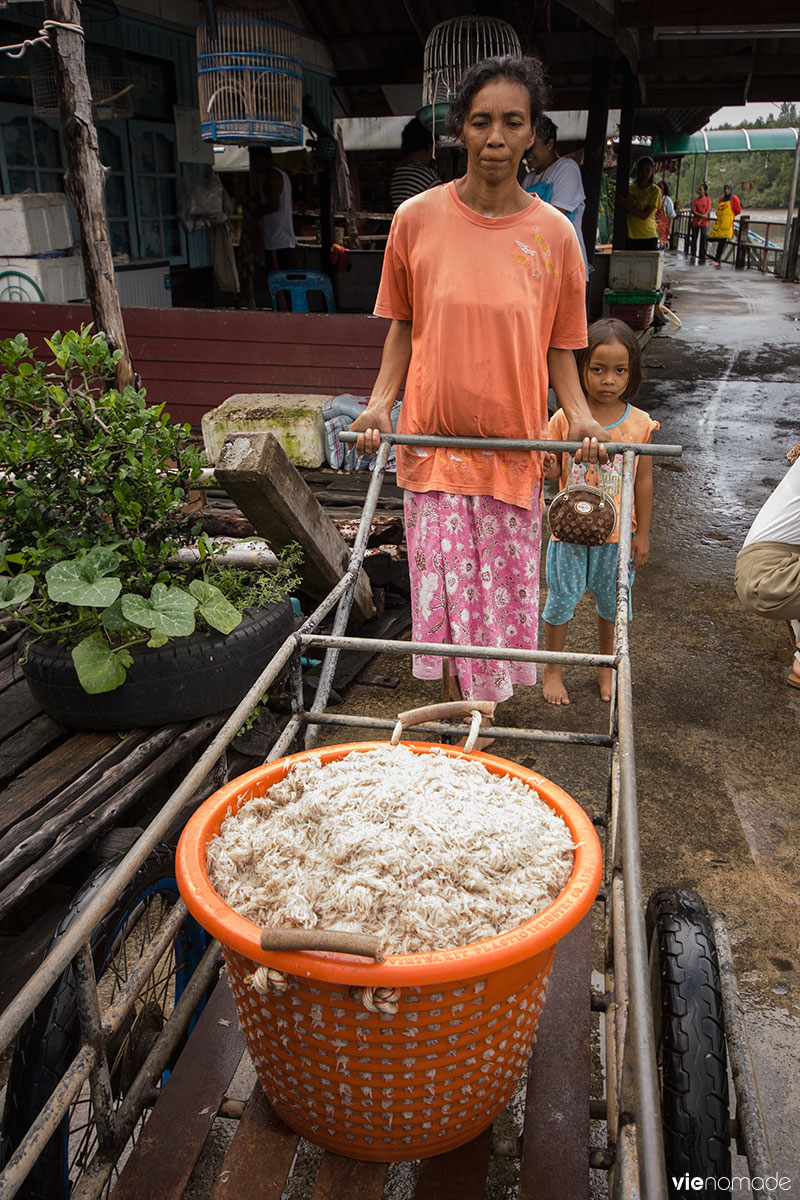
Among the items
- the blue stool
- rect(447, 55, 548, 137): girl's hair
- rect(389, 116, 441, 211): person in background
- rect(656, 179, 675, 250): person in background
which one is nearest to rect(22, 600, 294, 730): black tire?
rect(447, 55, 548, 137): girl's hair

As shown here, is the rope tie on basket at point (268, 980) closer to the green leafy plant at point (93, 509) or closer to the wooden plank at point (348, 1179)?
the wooden plank at point (348, 1179)

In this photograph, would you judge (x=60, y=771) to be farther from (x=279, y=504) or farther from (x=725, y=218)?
(x=725, y=218)

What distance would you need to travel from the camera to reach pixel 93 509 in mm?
2893

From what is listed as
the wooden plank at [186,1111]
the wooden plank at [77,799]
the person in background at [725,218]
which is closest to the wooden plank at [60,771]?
the wooden plank at [77,799]

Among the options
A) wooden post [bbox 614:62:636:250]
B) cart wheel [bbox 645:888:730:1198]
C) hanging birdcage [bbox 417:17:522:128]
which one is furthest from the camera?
wooden post [bbox 614:62:636:250]

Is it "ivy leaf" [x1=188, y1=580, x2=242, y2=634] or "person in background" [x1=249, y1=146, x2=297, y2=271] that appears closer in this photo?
"ivy leaf" [x1=188, y1=580, x2=242, y2=634]

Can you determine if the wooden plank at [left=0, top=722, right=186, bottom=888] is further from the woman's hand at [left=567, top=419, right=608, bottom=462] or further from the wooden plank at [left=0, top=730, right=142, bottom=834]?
the woman's hand at [left=567, top=419, right=608, bottom=462]

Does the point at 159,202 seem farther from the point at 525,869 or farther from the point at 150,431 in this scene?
the point at 525,869

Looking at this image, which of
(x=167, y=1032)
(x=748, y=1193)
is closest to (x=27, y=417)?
(x=167, y=1032)

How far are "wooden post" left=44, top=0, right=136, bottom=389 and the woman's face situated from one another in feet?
5.81

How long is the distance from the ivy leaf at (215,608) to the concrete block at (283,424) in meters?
3.19

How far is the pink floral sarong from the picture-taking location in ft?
9.57

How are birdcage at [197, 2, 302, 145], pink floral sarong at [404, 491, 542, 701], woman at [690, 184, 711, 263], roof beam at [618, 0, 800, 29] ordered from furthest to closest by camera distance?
woman at [690, 184, 711, 263], roof beam at [618, 0, 800, 29], birdcage at [197, 2, 302, 145], pink floral sarong at [404, 491, 542, 701]

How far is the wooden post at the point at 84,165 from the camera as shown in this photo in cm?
365
